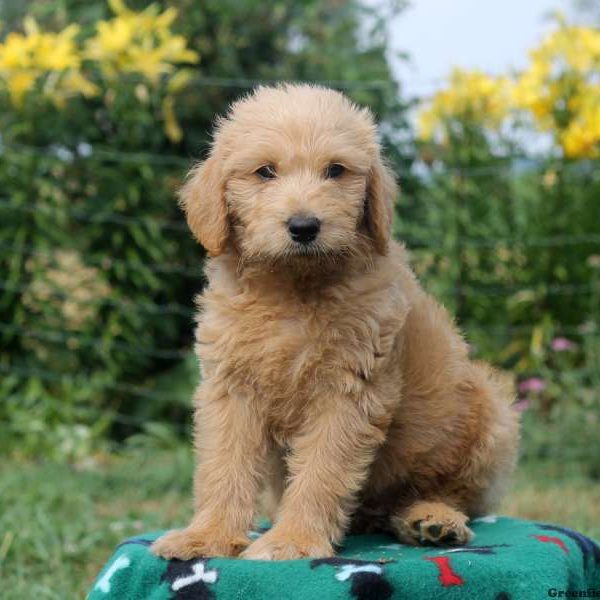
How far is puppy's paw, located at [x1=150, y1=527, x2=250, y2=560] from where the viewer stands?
329cm

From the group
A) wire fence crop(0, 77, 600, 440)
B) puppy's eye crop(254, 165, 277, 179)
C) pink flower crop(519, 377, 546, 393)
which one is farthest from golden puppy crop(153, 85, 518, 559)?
pink flower crop(519, 377, 546, 393)

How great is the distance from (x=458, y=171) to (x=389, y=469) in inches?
171

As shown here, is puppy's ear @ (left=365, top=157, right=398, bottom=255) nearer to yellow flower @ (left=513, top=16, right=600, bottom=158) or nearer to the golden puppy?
the golden puppy

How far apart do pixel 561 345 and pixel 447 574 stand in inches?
181

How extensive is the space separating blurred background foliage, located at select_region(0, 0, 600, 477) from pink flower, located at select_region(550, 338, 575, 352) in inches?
0.8

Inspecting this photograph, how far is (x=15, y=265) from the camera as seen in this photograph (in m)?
7.61

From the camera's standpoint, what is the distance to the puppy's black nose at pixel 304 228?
322cm

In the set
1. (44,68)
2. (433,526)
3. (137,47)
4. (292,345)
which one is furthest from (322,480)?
(44,68)

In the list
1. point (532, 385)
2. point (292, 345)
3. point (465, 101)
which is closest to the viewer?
point (292, 345)

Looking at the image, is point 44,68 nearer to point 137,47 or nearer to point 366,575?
point 137,47

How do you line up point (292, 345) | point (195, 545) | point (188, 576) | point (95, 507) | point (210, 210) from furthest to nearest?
1. point (95, 507)
2. point (210, 210)
3. point (292, 345)
4. point (195, 545)
5. point (188, 576)

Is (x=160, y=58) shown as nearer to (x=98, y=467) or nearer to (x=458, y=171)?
(x=458, y=171)

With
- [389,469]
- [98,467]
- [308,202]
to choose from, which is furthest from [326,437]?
[98,467]

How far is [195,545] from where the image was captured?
130 inches
